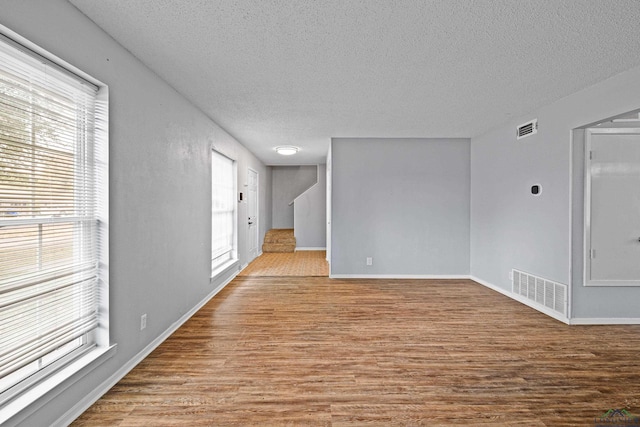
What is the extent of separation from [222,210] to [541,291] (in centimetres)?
464

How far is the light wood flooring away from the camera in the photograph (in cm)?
557

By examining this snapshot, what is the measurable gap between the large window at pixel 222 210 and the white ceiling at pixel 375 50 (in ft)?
4.01

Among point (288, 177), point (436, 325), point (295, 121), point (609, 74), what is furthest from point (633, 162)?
point (288, 177)

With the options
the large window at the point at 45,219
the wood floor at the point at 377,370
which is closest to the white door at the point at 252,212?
the wood floor at the point at 377,370

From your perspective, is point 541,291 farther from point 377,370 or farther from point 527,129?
point 377,370

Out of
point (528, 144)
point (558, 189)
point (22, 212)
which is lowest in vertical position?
point (22, 212)

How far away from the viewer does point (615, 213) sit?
3230 mm

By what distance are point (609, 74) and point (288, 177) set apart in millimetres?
7810

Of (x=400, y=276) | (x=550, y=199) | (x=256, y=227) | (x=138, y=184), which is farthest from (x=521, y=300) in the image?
(x=256, y=227)

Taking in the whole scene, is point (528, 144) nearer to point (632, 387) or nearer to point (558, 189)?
point (558, 189)

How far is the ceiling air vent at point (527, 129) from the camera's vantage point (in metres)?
3.67

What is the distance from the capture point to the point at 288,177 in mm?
9562

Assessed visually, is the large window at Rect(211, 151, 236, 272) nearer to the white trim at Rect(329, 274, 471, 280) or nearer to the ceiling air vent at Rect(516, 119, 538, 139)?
the white trim at Rect(329, 274, 471, 280)

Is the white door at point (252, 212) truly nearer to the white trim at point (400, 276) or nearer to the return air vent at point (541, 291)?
the white trim at point (400, 276)
